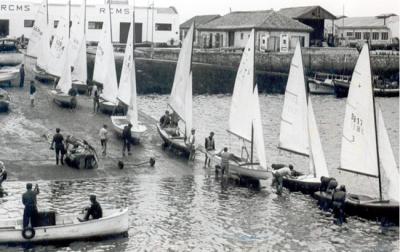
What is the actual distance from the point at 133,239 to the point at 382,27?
106 meters

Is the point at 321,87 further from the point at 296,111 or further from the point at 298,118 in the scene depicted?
the point at 298,118

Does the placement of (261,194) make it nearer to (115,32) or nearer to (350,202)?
(350,202)

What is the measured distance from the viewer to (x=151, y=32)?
11931cm

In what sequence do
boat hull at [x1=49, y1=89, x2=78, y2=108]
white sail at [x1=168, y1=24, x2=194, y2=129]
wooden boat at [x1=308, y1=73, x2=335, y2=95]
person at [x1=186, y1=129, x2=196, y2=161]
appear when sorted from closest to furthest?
1. person at [x1=186, y1=129, x2=196, y2=161]
2. white sail at [x1=168, y1=24, x2=194, y2=129]
3. boat hull at [x1=49, y1=89, x2=78, y2=108]
4. wooden boat at [x1=308, y1=73, x2=335, y2=95]

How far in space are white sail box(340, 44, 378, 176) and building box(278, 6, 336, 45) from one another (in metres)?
86.3

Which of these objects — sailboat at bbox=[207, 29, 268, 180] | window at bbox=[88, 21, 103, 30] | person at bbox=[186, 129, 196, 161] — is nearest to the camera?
sailboat at bbox=[207, 29, 268, 180]

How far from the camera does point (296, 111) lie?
133 feet

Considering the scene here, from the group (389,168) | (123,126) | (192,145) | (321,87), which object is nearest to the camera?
(389,168)

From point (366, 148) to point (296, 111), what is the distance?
6.75m

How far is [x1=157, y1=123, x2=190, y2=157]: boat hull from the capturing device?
43125 mm

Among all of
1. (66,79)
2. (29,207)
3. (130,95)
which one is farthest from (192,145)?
(66,79)

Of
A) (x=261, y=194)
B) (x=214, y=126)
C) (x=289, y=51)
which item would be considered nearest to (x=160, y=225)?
(x=261, y=194)

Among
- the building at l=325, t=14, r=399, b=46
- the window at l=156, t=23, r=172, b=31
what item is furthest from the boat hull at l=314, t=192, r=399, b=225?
the building at l=325, t=14, r=399, b=46

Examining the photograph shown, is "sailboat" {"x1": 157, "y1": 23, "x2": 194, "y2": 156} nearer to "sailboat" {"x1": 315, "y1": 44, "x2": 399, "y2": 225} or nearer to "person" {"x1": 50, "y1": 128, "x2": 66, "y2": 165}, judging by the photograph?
"person" {"x1": 50, "y1": 128, "x2": 66, "y2": 165}
